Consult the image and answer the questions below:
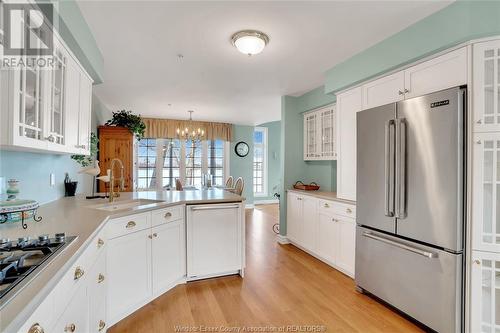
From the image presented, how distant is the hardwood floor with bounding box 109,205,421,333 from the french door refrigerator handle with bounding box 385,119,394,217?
93 cm

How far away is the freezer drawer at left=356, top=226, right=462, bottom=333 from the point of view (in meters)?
1.80

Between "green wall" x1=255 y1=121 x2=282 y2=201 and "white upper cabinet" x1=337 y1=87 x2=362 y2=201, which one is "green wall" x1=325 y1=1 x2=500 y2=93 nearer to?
"white upper cabinet" x1=337 y1=87 x2=362 y2=201

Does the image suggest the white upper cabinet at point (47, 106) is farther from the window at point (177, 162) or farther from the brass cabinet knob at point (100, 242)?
the window at point (177, 162)

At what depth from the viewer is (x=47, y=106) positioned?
152 centimetres

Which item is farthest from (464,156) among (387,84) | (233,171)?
(233,171)

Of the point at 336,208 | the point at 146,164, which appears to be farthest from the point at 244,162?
the point at 336,208

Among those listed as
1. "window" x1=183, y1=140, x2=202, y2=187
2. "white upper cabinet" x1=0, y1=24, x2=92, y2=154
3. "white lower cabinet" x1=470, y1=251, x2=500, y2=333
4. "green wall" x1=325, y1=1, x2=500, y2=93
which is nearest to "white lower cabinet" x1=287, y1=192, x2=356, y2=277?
"white lower cabinet" x1=470, y1=251, x2=500, y2=333

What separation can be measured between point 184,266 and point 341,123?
8.33 ft

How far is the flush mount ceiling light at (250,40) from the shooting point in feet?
7.29

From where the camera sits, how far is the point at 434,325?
6.19 ft

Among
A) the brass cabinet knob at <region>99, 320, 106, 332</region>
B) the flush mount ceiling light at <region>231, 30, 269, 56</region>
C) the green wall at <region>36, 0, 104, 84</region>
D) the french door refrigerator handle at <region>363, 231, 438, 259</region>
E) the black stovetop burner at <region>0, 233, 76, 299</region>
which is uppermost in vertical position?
the flush mount ceiling light at <region>231, 30, 269, 56</region>

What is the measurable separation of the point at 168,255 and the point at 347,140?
243 cm

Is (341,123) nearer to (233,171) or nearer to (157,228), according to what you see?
(157,228)

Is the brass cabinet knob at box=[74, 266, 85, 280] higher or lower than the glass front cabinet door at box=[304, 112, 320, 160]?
lower
